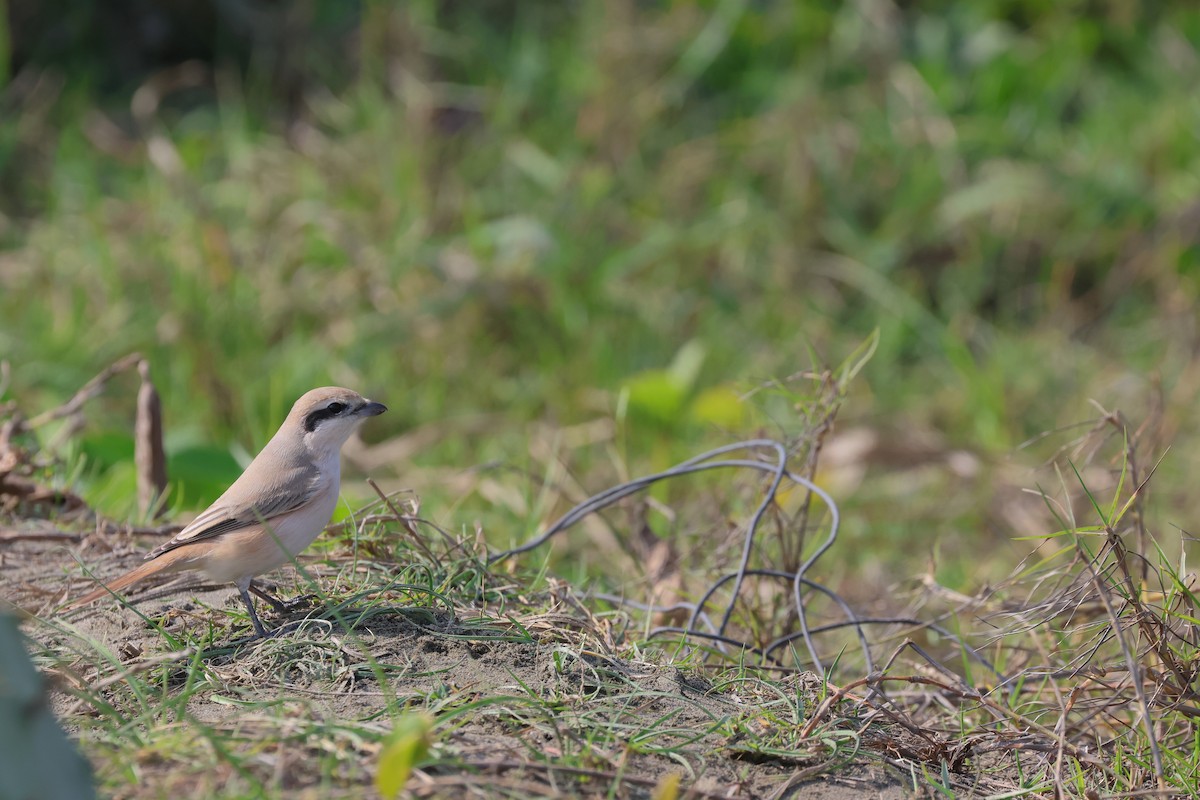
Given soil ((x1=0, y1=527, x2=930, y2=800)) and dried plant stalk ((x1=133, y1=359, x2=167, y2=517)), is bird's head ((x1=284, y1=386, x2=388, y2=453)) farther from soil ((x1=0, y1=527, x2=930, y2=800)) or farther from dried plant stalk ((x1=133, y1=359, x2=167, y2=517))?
dried plant stalk ((x1=133, y1=359, x2=167, y2=517))

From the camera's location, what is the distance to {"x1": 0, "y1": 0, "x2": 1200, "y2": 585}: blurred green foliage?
655 centimetres

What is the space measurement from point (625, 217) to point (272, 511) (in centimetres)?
471

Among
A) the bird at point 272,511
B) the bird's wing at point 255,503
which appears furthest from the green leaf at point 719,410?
the bird's wing at point 255,503

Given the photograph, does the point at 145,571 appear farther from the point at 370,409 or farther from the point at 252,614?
the point at 370,409

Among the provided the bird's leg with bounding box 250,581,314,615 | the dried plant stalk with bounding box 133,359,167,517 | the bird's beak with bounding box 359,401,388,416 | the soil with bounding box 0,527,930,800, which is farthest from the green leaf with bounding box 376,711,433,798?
the dried plant stalk with bounding box 133,359,167,517

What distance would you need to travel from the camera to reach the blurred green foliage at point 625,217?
6.55m

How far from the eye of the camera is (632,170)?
784cm

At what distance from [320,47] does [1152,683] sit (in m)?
7.37

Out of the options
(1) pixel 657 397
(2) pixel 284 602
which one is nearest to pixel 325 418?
(2) pixel 284 602

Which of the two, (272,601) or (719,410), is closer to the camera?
(272,601)

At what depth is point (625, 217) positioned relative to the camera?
25.1ft

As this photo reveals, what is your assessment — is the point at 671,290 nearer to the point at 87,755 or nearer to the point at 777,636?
the point at 777,636

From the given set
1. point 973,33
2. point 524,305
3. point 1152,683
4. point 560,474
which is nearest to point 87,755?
point 1152,683

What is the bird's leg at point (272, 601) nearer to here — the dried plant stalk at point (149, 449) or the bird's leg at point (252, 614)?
the bird's leg at point (252, 614)
